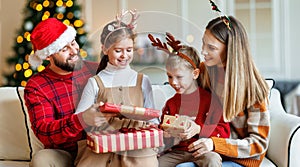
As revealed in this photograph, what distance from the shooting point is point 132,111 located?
164 centimetres

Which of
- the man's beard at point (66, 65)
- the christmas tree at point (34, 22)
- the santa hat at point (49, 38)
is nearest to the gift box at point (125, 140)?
the man's beard at point (66, 65)

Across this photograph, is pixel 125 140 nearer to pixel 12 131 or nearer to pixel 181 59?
pixel 181 59

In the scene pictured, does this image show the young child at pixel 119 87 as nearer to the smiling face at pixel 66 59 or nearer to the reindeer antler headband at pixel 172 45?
the reindeer antler headband at pixel 172 45

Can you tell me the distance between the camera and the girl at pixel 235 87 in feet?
6.18

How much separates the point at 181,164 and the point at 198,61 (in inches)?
15.9

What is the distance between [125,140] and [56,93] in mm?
492

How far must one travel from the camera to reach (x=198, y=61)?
1805 millimetres

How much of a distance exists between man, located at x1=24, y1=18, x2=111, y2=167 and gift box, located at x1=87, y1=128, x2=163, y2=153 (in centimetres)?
17

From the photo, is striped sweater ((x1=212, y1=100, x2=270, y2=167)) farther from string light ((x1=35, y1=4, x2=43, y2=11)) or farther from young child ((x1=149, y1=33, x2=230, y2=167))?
string light ((x1=35, y1=4, x2=43, y2=11))

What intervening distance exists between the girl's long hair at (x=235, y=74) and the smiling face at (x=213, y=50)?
2 centimetres

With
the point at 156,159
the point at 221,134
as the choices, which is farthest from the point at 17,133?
the point at 221,134

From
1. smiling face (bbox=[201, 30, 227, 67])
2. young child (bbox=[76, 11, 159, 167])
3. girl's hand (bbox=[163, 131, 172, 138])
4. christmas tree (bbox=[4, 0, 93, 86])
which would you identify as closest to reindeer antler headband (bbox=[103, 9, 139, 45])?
young child (bbox=[76, 11, 159, 167])

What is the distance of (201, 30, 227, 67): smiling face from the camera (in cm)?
186

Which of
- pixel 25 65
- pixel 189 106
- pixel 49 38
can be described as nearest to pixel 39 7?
pixel 25 65
